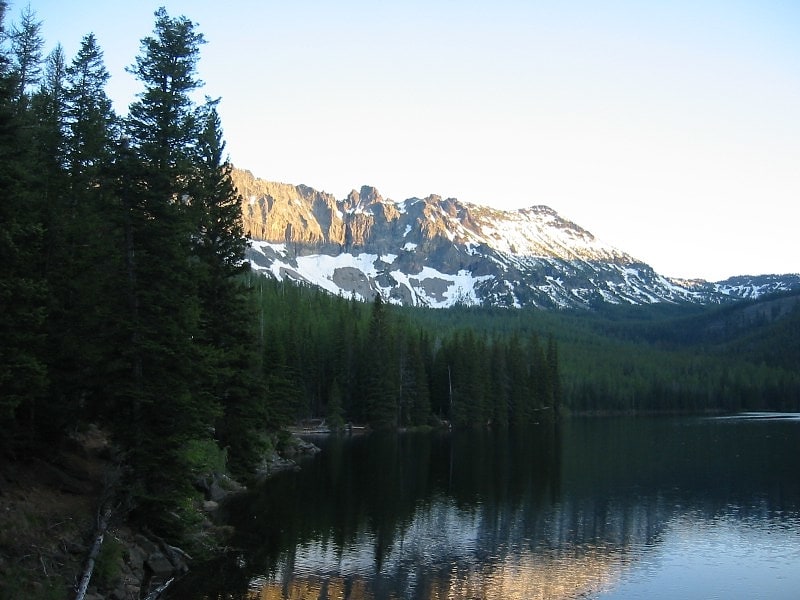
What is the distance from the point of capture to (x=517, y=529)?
45.7 m

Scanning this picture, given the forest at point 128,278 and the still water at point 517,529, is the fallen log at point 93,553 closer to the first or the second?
the forest at point 128,278

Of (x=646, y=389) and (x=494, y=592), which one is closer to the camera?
(x=494, y=592)

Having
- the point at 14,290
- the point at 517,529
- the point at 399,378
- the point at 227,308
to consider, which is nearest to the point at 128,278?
the point at 14,290

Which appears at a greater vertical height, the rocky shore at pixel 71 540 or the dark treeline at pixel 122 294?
the dark treeline at pixel 122 294

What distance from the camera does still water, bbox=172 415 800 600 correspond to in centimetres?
3375

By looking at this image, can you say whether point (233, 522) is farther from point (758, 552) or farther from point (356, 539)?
point (758, 552)

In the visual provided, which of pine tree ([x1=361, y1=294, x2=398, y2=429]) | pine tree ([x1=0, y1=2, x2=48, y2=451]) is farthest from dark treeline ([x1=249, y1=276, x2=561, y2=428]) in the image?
pine tree ([x1=0, y1=2, x2=48, y2=451])

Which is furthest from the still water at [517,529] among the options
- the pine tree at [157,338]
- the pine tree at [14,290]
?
the pine tree at [14,290]

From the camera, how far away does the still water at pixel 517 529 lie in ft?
111

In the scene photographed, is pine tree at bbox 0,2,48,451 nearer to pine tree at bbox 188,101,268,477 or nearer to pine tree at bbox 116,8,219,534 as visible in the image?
pine tree at bbox 116,8,219,534

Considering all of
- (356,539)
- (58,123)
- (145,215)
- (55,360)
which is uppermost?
(58,123)

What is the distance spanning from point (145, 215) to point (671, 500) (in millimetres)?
44375

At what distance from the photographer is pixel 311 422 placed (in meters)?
117

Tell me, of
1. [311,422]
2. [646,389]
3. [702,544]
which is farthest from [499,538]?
[646,389]
